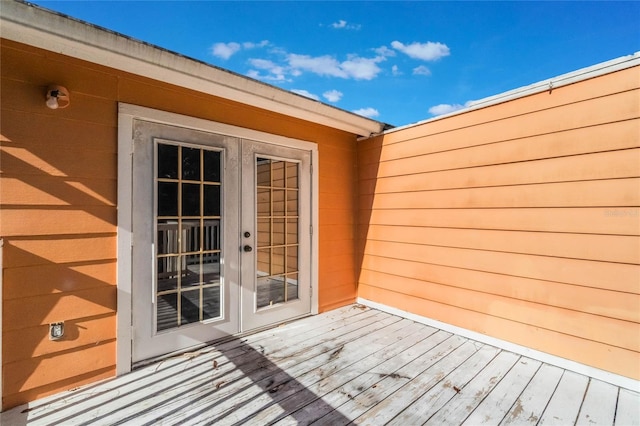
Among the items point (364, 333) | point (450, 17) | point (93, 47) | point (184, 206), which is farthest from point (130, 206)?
point (450, 17)

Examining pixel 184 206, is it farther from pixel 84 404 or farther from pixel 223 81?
pixel 84 404

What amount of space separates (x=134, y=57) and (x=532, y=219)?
→ 3.25 metres

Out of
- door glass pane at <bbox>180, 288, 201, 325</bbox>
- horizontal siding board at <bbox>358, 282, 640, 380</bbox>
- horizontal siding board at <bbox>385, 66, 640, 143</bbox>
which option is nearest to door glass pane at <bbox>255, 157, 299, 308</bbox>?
door glass pane at <bbox>180, 288, 201, 325</bbox>

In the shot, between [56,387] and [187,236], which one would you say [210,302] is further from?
[56,387]

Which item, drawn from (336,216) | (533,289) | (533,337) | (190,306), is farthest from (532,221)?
(190,306)

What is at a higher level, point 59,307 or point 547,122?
point 547,122

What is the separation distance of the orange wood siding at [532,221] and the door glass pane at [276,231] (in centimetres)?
120

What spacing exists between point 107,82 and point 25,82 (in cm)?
43

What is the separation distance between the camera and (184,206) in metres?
2.42

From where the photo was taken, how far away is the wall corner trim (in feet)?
6.45

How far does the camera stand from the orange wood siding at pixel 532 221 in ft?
6.48

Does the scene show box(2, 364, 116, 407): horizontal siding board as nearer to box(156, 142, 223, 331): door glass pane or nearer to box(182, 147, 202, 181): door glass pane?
box(156, 142, 223, 331): door glass pane

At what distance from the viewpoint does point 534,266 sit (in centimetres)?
236

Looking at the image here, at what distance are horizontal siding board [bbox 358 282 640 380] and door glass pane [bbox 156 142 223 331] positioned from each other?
213cm
